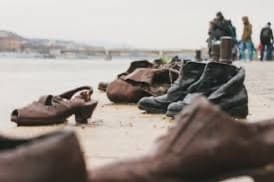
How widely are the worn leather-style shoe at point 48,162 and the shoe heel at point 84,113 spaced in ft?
8.64

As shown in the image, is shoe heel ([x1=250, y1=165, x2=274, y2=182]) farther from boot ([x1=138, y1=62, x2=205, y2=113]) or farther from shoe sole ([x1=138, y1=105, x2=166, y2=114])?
shoe sole ([x1=138, y1=105, x2=166, y2=114])

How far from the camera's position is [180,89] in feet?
14.3

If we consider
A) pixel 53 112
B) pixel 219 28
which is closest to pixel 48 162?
pixel 53 112

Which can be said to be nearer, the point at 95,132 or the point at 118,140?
the point at 118,140

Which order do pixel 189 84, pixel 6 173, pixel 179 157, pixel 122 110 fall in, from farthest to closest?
pixel 122 110, pixel 189 84, pixel 179 157, pixel 6 173

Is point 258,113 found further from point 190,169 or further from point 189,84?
point 190,169

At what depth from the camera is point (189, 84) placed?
14.0 feet

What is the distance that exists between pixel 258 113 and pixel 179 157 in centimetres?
336

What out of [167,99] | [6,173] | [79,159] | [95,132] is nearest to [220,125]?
[79,159]

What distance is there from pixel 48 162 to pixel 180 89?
315 cm

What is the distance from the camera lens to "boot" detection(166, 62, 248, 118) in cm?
392

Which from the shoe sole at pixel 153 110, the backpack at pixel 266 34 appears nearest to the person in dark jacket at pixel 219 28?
the backpack at pixel 266 34

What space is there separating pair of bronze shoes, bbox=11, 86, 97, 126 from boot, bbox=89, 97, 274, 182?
2415 millimetres

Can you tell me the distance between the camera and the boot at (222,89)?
12.8 ft
